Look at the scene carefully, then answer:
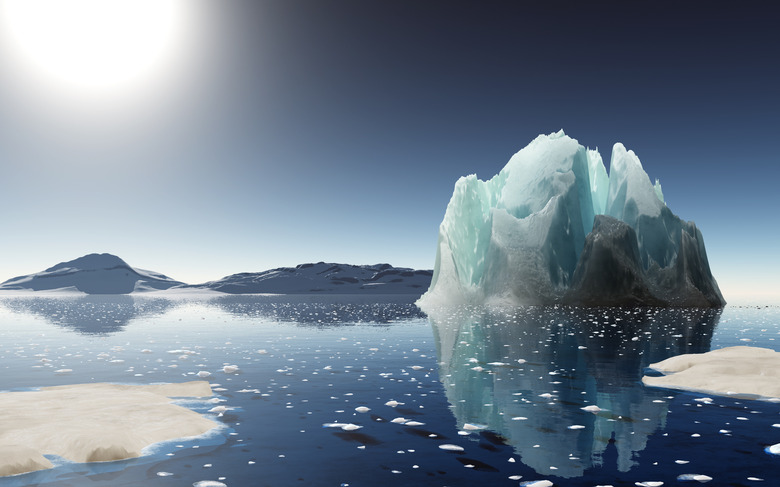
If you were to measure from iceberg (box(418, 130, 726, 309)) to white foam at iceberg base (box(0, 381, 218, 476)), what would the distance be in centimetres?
4582

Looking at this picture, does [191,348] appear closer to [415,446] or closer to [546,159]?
[415,446]

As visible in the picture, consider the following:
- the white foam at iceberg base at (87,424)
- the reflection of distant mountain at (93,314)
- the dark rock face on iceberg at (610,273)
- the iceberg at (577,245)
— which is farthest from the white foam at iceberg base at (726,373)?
the iceberg at (577,245)

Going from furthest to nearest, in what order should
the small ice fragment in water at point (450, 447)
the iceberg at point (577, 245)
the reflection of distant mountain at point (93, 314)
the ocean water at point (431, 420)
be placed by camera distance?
the iceberg at point (577, 245)
the reflection of distant mountain at point (93, 314)
the small ice fragment in water at point (450, 447)
the ocean water at point (431, 420)

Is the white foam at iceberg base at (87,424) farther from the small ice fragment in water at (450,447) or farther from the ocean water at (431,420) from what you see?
the small ice fragment in water at (450,447)

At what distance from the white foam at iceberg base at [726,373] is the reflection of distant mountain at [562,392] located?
2.57ft

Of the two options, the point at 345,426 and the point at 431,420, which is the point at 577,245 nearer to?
the point at 431,420

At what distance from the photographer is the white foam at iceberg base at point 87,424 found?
20.9 ft

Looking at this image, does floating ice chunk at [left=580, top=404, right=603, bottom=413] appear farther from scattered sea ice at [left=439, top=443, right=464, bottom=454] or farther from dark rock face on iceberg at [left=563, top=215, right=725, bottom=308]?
dark rock face on iceberg at [left=563, top=215, right=725, bottom=308]

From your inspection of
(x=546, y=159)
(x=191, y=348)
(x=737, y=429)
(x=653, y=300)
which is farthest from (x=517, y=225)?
(x=737, y=429)

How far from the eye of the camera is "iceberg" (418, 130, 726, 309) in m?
50.9

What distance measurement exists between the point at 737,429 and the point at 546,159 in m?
52.2

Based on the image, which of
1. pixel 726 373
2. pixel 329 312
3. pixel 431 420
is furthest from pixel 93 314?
pixel 726 373

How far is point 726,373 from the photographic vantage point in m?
11.9

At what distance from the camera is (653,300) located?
51344 millimetres
